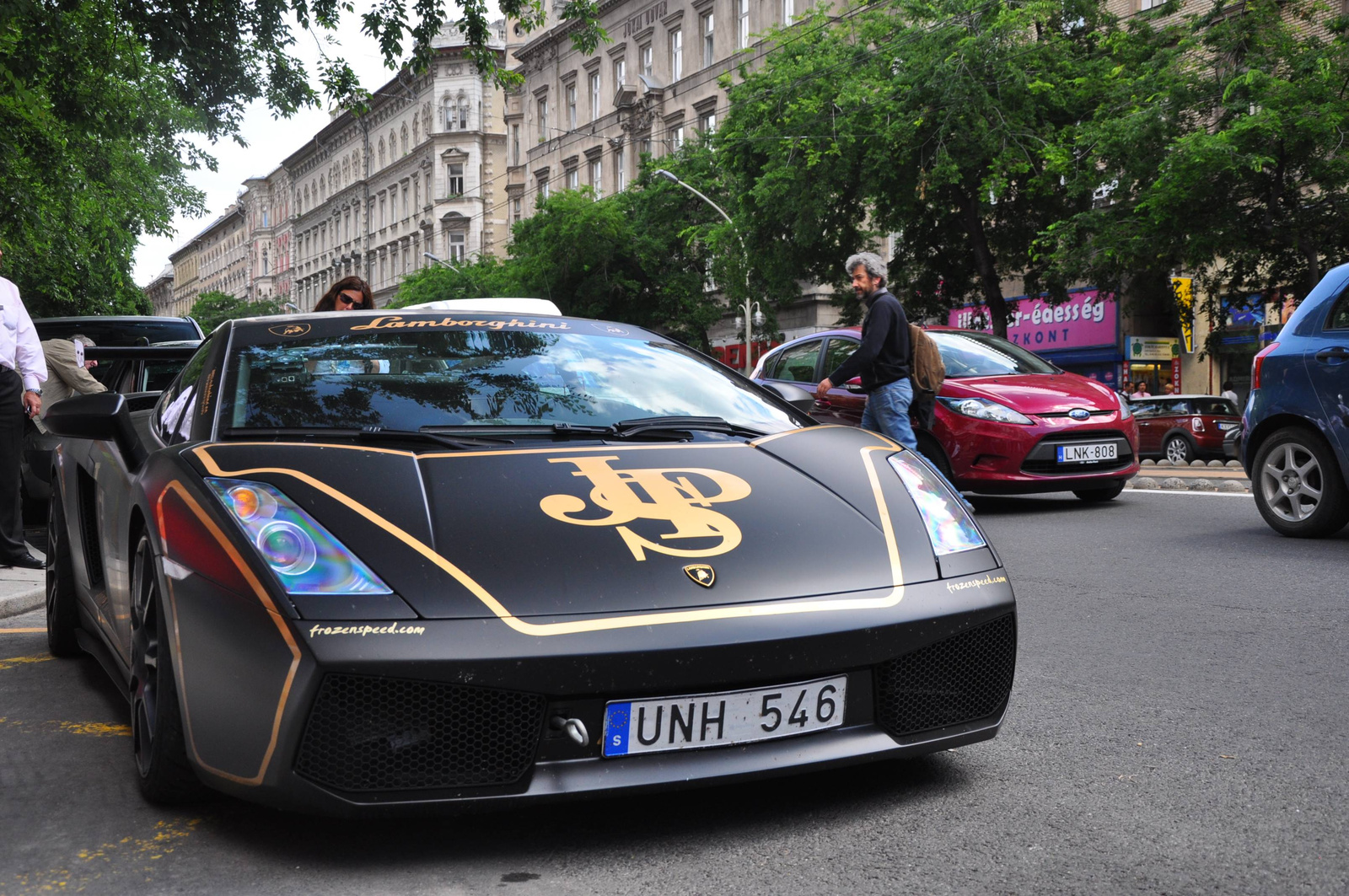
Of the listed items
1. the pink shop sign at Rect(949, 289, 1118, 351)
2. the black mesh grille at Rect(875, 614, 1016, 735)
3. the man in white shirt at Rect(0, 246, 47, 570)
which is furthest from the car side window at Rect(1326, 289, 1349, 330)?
the pink shop sign at Rect(949, 289, 1118, 351)

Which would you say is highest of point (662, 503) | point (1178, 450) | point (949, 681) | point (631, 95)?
point (631, 95)

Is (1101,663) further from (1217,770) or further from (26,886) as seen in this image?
(26,886)

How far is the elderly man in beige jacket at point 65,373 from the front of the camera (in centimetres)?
984

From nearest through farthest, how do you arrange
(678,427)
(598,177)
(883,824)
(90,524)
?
(883,824) → (678,427) → (90,524) → (598,177)

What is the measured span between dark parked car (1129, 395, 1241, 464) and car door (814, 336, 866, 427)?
15096 millimetres

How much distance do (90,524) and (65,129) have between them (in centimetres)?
1488

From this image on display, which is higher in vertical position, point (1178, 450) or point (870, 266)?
point (870, 266)

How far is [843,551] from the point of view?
3.09 metres

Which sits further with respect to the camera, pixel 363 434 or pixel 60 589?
pixel 60 589

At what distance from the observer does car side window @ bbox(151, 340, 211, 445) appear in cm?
369

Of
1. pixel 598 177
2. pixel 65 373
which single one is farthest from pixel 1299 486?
pixel 598 177

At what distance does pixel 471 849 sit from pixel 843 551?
1012 mm

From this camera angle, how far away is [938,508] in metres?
3.41

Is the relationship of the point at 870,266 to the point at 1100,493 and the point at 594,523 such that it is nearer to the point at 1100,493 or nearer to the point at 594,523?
the point at 1100,493
